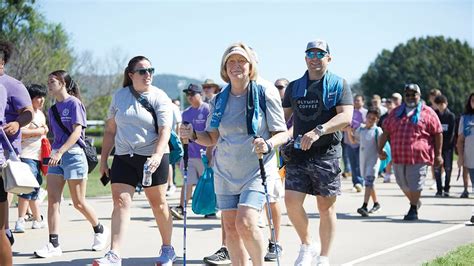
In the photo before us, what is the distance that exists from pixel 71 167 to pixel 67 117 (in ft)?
1.90

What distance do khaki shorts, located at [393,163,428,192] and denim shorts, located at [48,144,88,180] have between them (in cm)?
515

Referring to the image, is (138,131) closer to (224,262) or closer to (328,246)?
(224,262)

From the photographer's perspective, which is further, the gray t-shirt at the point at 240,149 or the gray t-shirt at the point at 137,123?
the gray t-shirt at the point at 137,123

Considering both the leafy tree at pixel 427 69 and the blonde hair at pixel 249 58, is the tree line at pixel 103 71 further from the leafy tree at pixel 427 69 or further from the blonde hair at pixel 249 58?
the blonde hair at pixel 249 58


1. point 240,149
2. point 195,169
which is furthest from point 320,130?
point 195,169

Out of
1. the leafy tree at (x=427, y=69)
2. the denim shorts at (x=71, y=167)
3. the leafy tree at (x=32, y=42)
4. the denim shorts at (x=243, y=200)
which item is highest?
the leafy tree at (x=427, y=69)

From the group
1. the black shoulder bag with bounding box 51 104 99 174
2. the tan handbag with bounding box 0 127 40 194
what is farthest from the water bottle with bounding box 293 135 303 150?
the black shoulder bag with bounding box 51 104 99 174

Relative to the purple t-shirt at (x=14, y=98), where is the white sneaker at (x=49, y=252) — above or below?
below

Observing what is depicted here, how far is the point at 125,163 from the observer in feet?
A: 23.9

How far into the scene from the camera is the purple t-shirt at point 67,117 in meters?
8.33

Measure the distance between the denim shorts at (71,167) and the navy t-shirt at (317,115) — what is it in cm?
281

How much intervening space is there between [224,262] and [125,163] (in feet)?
4.89

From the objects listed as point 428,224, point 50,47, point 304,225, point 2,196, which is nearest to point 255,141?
point 304,225

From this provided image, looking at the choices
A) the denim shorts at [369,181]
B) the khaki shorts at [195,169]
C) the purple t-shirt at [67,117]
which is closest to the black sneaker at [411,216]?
the denim shorts at [369,181]
